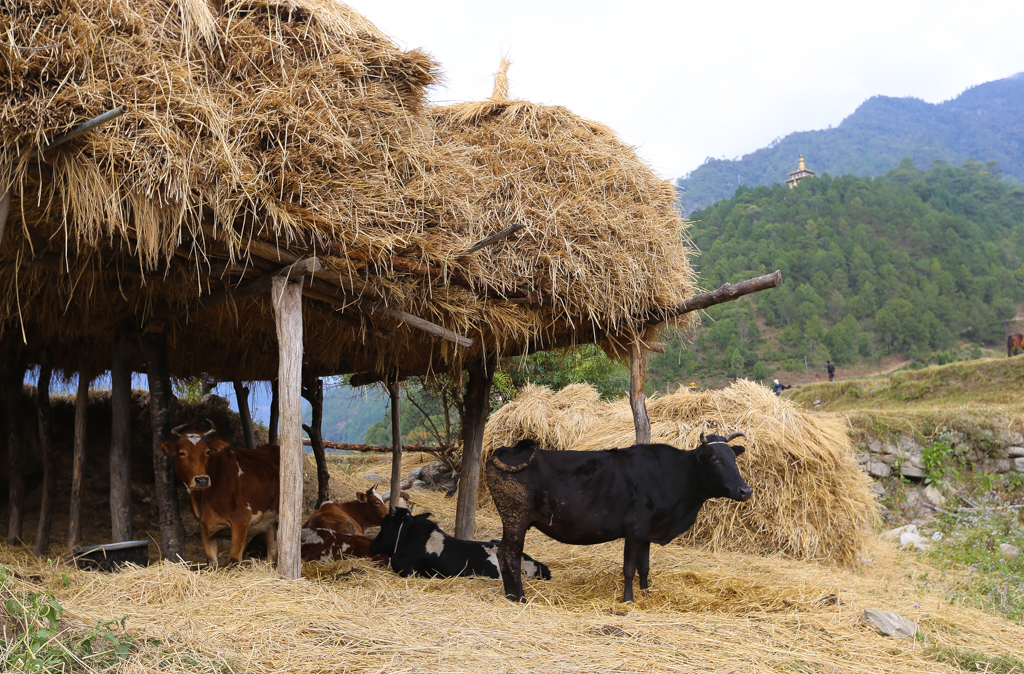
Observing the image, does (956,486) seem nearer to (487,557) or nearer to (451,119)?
(487,557)

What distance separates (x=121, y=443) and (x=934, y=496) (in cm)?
1269

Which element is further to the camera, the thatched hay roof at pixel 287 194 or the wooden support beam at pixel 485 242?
the wooden support beam at pixel 485 242

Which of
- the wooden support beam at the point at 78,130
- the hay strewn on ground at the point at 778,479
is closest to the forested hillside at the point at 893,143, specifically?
the hay strewn on ground at the point at 778,479

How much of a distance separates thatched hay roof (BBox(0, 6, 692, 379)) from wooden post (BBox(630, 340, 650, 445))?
290mm

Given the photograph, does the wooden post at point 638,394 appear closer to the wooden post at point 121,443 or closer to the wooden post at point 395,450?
the wooden post at point 395,450

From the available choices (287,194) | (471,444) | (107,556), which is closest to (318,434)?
(471,444)

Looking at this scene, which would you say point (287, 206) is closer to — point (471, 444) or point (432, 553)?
point (432, 553)

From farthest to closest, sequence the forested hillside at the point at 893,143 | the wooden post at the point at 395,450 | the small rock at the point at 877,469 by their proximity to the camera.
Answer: the forested hillside at the point at 893,143, the small rock at the point at 877,469, the wooden post at the point at 395,450

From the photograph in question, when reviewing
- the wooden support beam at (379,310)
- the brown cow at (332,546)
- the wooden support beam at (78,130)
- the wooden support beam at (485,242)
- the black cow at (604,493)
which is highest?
the wooden support beam at (78,130)

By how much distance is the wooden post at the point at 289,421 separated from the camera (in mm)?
4465

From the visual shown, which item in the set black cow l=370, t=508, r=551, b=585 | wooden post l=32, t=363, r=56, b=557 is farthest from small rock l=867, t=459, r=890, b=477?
wooden post l=32, t=363, r=56, b=557

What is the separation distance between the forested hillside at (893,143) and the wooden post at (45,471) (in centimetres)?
8345

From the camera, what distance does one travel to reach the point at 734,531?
312 inches

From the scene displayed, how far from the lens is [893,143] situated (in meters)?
133
